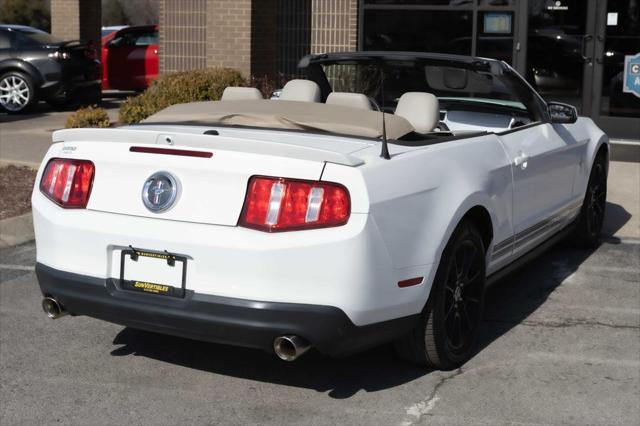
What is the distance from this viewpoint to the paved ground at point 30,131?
39.5ft

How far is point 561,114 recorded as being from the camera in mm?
7047

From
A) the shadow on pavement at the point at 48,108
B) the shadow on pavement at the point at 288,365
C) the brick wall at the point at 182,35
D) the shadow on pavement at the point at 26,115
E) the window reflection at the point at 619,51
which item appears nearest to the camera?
the shadow on pavement at the point at 288,365

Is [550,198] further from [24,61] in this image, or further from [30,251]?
[24,61]

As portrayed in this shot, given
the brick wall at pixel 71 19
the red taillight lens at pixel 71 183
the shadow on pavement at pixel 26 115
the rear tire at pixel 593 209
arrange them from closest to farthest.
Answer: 1. the red taillight lens at pixel 71 183
2. the rear tire at pixel 593 209
3. the shadow on pavement at pixel 26 115
4. the brick wall at pixel 71 19

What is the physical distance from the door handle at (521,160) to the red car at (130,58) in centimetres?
1656

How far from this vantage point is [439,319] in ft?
17.0

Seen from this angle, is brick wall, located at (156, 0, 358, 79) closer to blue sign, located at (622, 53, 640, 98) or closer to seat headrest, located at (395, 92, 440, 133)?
blue sign, located at (622, 53, 640, 98)

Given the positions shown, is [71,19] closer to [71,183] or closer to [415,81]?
[415,81]

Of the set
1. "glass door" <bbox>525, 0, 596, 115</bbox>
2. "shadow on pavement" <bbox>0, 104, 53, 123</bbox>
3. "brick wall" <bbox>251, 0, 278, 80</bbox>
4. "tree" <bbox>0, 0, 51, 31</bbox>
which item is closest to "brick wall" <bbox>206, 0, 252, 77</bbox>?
"brick wall" <bbox>251, 0, 278, 80</bbox>

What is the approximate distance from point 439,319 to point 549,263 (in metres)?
2.98

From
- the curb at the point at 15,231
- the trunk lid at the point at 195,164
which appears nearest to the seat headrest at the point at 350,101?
the trunk lid at the point at 195,164

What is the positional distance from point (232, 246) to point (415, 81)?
9.41 ft

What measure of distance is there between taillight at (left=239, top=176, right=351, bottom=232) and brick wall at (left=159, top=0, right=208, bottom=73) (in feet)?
37.7

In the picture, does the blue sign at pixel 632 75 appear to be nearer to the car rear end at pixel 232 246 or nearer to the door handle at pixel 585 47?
the door handle at pixel 585 47
